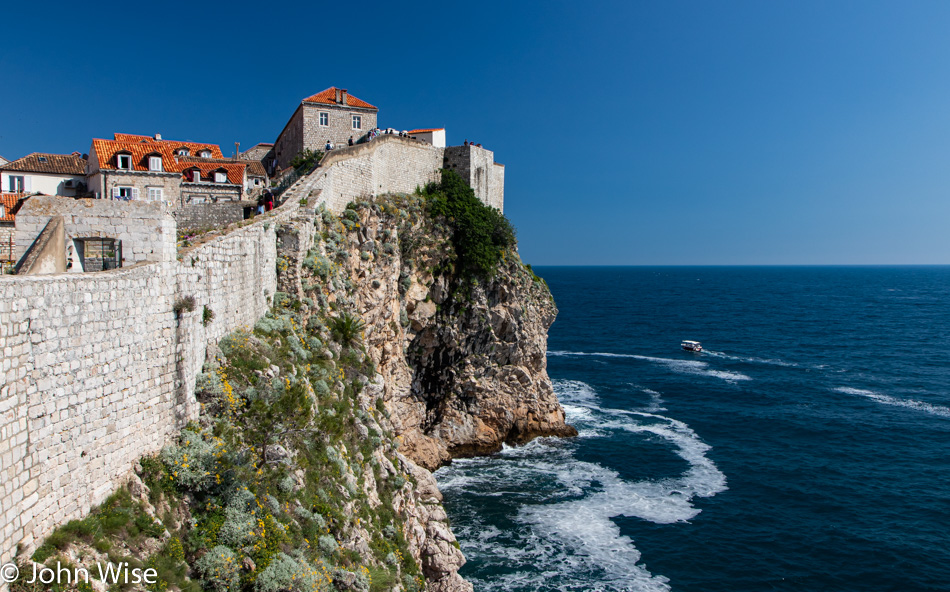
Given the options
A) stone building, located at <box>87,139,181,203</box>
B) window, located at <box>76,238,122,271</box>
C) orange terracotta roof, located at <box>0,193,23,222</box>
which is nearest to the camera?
window, located at <box>76,238,122,271</box>

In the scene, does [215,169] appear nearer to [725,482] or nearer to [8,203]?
[8,203]

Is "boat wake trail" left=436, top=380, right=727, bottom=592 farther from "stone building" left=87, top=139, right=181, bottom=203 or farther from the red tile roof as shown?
the red tile roof

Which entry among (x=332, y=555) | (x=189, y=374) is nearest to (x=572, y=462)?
(x=332, y=555)

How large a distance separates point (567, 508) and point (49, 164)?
30446 millimetres

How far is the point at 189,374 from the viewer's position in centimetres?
1230

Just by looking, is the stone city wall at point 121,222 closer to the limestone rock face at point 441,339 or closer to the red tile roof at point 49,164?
the limestone rock face at point 441,339

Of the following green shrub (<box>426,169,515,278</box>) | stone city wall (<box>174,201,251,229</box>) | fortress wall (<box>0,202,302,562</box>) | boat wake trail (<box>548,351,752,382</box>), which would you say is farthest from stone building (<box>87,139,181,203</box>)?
boat wake trail (<box>548,351,752,382</box>)

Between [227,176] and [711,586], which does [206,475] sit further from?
[711,586]

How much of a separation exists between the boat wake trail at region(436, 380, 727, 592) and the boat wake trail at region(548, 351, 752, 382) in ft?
56.7

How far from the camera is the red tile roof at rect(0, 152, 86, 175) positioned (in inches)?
1035

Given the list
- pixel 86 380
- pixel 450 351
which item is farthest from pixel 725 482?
pixel 86 380

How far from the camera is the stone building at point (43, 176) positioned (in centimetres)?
2602

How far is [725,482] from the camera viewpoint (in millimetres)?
Result: 32906

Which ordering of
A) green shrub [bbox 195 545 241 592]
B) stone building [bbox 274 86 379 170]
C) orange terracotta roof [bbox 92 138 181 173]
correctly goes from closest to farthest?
green shrub [bbox 195 545 241 592]
orange terracotta roof [bbox 92 138 181 173]
stone building [bbox 274 86 379 170]
